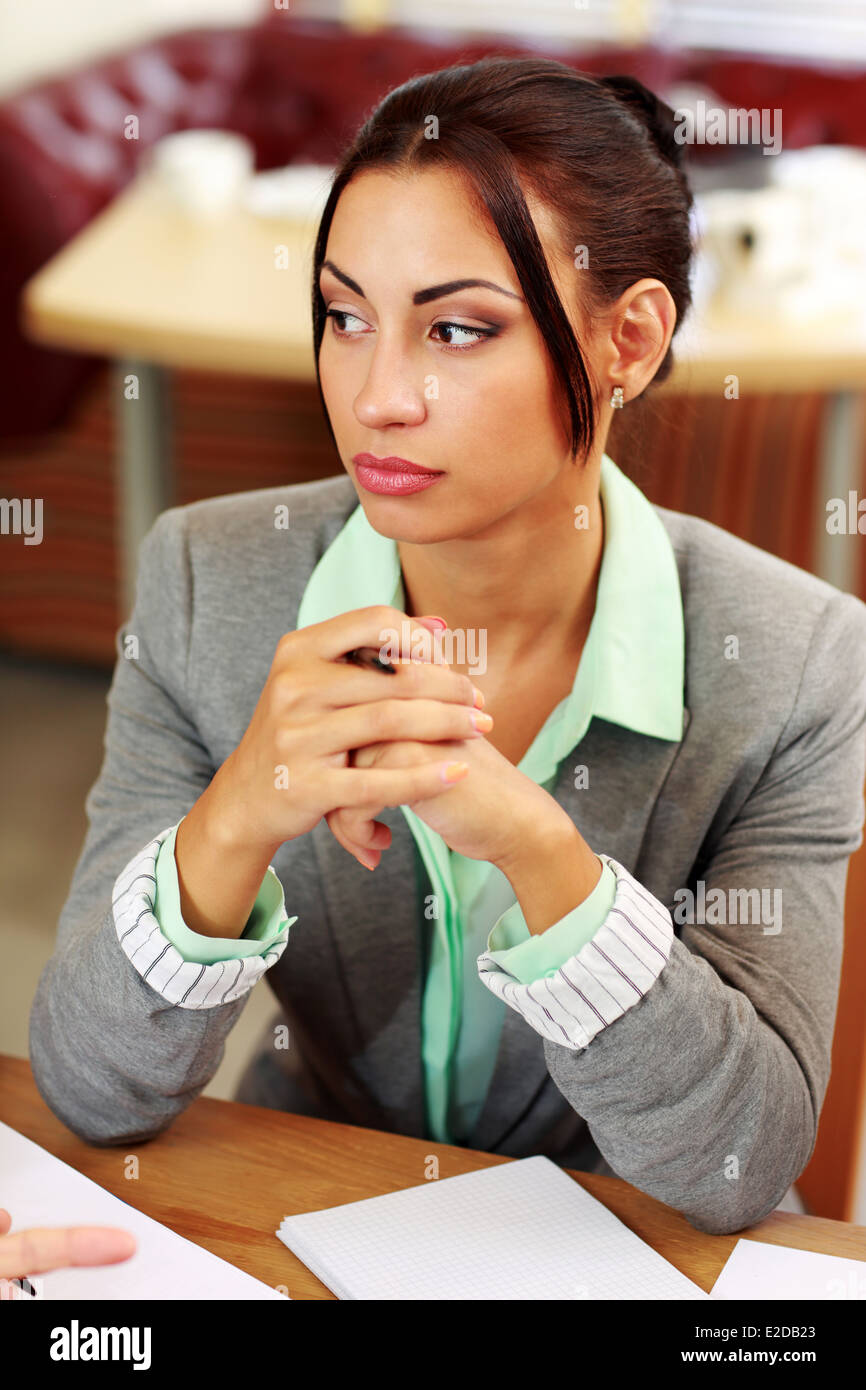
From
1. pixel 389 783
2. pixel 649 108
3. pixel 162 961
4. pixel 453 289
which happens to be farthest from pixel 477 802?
pixel 649 108

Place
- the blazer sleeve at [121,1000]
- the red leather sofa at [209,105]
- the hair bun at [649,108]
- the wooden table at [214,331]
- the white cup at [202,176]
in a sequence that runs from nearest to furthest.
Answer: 1. the blazer sleeve at [121,1000]
2. the hair bun at [649,108]
3. the wooden table at [214,331]
4. the white cup at [202,176]
5. the red leather sofa at [209,105]

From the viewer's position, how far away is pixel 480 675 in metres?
1.12

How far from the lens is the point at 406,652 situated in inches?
33.6

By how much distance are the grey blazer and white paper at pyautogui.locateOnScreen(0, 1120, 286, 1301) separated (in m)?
0.04

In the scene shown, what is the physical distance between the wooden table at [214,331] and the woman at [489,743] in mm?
910

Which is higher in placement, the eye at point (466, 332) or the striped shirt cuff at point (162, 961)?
the eye at point (466, 332)

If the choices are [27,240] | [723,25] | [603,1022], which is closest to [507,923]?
[603,1022]

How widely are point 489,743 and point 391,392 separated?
0.24m

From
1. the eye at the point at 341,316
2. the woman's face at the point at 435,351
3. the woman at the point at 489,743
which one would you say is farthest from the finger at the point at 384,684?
the eye at the point at 341,316

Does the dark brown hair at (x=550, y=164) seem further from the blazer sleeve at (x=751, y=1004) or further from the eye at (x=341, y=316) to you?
the blazer sleeve at (x=751, y=1004)

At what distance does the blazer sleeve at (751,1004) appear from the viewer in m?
0.85

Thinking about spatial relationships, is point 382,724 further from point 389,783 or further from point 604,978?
point 604,978

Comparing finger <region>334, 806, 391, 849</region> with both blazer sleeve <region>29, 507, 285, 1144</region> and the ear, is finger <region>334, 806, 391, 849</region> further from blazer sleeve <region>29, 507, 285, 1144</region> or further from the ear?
the ear

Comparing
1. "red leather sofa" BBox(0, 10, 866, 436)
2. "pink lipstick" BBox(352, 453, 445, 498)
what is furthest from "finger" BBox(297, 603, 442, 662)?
"red leather sofa" BBox(0, 10, 866, 436)
